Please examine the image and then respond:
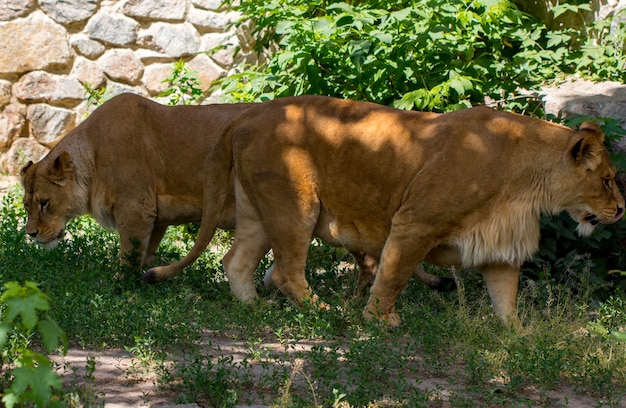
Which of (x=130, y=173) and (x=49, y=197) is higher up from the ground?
(x=130, y=173)

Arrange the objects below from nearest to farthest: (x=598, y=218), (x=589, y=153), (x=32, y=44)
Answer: (x=589, y=153) → (x=598, y=218) → (x=32, y=44)

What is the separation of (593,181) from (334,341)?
5.97 feet

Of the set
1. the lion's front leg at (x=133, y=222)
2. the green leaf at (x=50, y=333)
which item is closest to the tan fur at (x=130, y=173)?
the lion's front leg at (x=133, y=222)

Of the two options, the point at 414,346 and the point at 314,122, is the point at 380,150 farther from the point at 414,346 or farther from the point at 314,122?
the point at 414,346

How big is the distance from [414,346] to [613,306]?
5.53 feet

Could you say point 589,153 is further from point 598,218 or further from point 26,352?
point 26,352

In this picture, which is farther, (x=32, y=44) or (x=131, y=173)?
(x=32, y=44)

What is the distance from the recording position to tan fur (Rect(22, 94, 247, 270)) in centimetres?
693

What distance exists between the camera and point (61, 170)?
23.1ft

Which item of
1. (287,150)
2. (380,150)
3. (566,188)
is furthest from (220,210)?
(566,188)

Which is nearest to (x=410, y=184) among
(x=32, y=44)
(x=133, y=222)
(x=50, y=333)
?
(x=133, y=222)

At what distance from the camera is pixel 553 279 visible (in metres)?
6.45

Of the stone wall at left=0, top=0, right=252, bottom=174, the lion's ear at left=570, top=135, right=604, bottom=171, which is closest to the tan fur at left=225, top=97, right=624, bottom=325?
the lion's ear at left=570, top=135, right=604, bottom=171

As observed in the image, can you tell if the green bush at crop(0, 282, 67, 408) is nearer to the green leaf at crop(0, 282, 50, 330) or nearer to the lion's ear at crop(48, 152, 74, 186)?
the green leaf at crop(0, 282, 50, 330)
